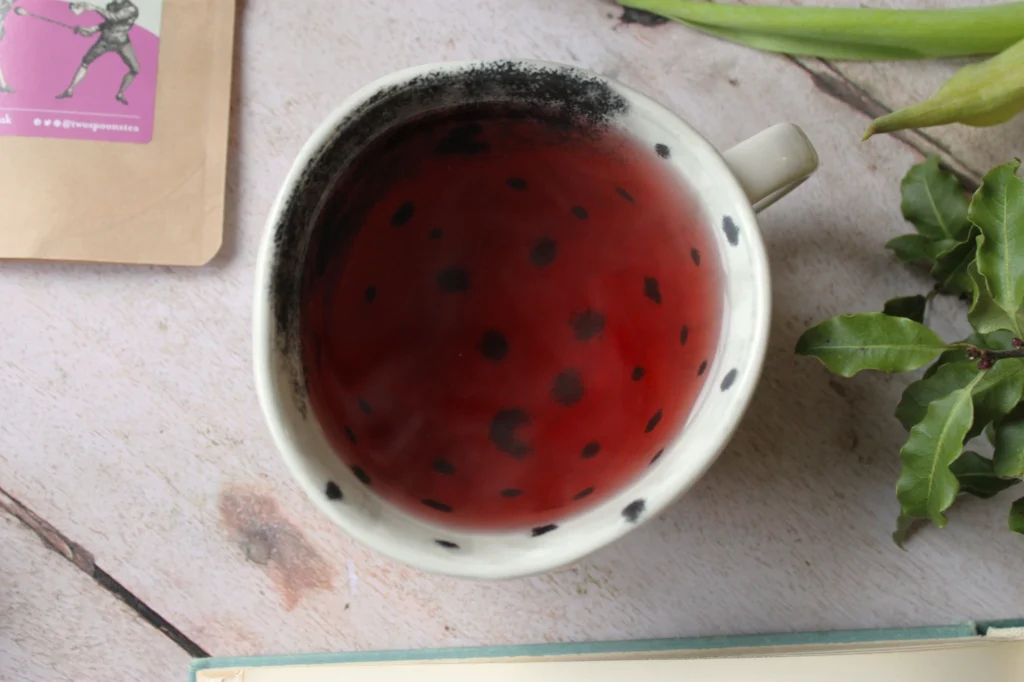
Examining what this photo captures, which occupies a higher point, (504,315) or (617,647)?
(504,315)

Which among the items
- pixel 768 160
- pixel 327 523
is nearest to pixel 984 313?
pixel 768 160

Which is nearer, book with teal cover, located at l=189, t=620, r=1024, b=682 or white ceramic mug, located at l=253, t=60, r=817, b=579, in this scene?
white ceramic mug, located at l=253, t=60, r=817, b=579

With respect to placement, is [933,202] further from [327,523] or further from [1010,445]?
[327,523]

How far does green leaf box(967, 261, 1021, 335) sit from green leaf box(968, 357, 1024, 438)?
0.7 inches

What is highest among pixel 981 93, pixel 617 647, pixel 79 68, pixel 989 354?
pixel 79 68

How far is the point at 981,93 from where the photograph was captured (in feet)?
1.28

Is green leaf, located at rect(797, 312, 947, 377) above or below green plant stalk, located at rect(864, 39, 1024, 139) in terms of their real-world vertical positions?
below

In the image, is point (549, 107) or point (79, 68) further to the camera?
point (79, 68)

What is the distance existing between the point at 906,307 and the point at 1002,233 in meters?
0.07

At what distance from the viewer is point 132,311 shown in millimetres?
460

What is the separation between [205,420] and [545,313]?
0.67 feet

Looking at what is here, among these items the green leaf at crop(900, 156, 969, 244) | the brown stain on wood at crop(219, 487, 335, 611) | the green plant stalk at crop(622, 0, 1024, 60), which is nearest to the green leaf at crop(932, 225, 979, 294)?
the green leaf at crop(900, 156, 969, 244)

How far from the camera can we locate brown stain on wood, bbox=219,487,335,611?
451 millimetres

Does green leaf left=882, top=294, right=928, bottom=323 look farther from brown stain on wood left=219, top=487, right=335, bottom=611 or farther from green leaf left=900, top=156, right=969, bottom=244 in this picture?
brown stain on wood left=219, top=487, right=335, bottom=611
